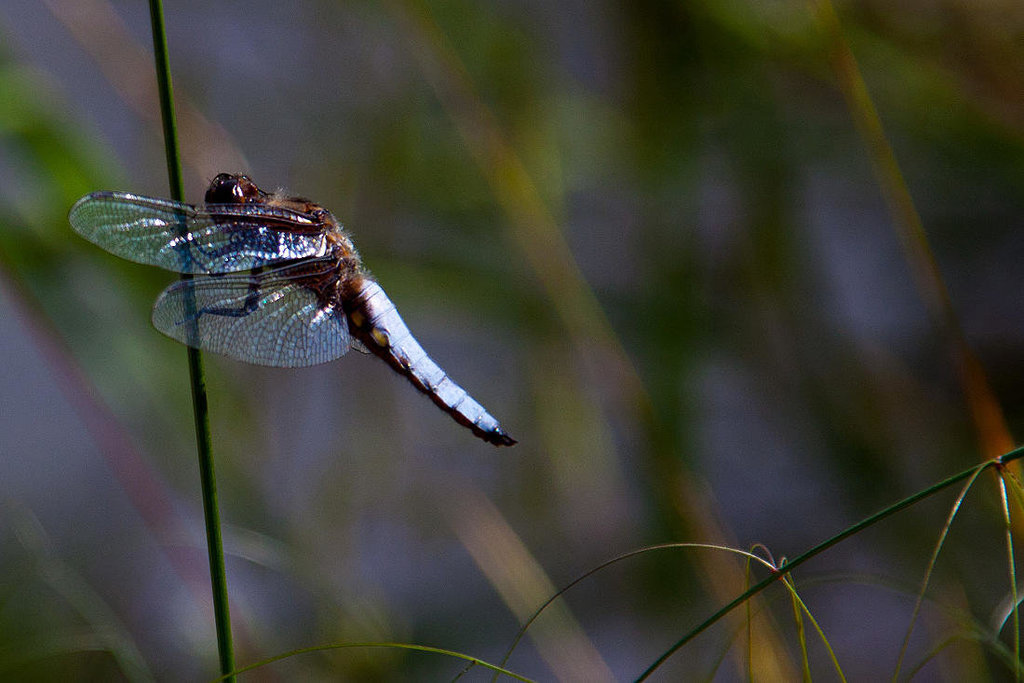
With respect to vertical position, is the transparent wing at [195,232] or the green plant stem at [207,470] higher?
the transparent wing at [195,232]

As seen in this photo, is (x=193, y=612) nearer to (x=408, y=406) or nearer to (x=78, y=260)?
(x=408, y=406)

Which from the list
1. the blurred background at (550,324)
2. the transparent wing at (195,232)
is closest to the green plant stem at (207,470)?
the transparent wing at (195,232)

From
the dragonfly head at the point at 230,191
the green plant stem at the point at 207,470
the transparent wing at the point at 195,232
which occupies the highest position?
the dragonfly head at the point at 230,191

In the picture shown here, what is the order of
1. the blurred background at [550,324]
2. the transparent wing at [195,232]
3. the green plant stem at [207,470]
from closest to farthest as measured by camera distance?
the green plant stem at [207,470], the transparent wing at [195,232], the blurred background at [550,324]

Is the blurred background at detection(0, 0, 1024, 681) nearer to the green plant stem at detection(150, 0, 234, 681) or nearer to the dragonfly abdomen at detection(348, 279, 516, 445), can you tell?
the dragonfly abdomen at detection(348, 279, 516, 445)

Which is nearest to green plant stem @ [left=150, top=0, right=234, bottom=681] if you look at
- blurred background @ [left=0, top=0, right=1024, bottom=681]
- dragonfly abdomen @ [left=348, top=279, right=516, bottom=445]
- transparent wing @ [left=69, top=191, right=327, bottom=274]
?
transparent wing @ [left=69, top=191, right=327, bottom=274]

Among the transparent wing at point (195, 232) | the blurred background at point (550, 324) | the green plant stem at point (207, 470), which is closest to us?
the green plant stem at point (207, 470)

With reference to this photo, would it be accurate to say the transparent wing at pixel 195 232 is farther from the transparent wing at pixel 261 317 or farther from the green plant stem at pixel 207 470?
the green plant stem at pixel 207 470
